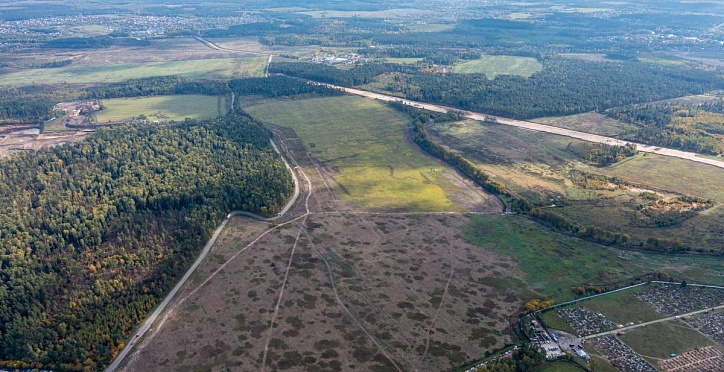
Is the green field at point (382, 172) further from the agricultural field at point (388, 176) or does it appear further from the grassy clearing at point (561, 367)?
the grassy clearing at point (561, 367)

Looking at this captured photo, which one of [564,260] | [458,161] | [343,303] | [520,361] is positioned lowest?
[343,303]

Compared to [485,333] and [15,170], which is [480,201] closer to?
[485,333]

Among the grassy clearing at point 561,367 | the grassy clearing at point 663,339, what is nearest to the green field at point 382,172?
the grassy clearing at point 663,339

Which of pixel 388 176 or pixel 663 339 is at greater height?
pixel 388 176

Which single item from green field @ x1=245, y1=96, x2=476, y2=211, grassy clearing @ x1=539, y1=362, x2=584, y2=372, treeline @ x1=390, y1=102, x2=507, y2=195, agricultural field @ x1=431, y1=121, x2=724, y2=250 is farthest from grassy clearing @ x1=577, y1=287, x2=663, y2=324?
treeline @ x1=390, y1=102, x2=507, y2=195

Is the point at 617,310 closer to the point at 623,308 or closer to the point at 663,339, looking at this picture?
the point at 623,308

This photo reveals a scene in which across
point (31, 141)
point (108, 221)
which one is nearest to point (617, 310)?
point (108, 221)

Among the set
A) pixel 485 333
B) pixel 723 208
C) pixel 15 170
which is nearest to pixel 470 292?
pixel 485 333
